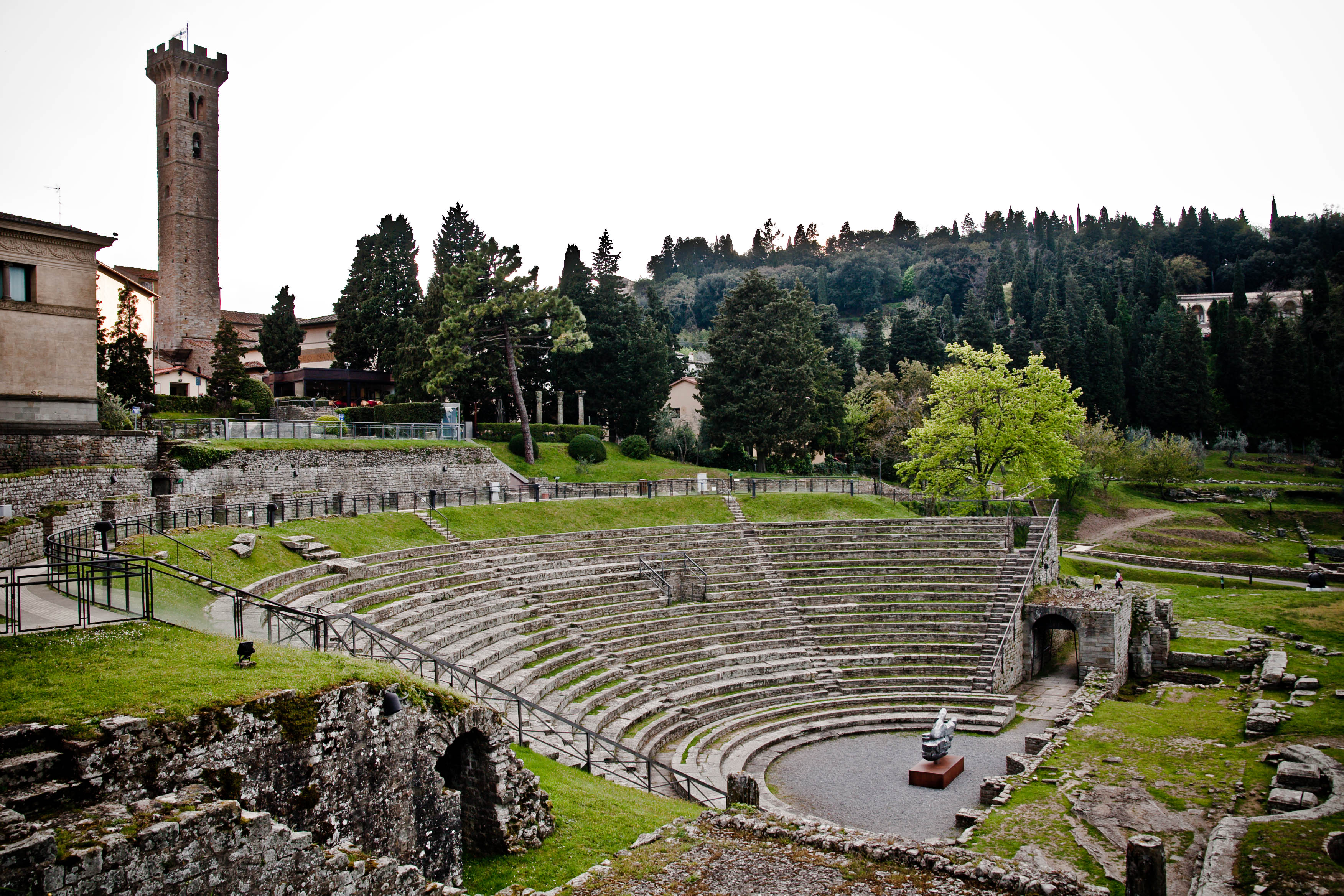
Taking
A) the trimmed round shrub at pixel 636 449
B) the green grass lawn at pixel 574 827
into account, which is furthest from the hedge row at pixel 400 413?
the green grass lawn at pixel 574 827

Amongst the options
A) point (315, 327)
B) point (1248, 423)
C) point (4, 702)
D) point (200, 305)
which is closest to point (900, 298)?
point (1248, 423)

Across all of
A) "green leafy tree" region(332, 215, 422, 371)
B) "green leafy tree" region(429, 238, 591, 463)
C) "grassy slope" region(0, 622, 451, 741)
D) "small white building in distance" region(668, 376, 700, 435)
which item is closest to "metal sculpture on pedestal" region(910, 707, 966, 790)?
"grassy slope" region(0, 622, 451, 741)

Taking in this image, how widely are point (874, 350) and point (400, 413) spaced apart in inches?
1761

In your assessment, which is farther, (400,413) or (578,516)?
(400,413)

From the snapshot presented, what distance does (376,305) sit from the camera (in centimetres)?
5516

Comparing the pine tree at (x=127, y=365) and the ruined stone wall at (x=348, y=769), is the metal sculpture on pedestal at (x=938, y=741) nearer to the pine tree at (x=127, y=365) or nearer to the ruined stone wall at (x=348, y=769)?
the ruined stone wall at (x=348, y=769)

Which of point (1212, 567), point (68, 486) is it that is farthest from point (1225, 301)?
point (68, 486)

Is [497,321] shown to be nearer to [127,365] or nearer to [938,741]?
[127,365]

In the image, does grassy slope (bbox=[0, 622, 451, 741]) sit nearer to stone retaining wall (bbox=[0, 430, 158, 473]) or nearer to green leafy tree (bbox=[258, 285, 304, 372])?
stone retaining wall (bbox=[0, 430, 158, 473])

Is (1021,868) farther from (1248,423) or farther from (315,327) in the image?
(1248,423)

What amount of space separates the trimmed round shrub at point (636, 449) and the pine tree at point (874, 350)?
1182 inches

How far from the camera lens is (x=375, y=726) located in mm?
10422

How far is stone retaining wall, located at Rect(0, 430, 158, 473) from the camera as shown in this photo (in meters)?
22.3

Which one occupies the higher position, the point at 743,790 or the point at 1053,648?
the point at 743,790
